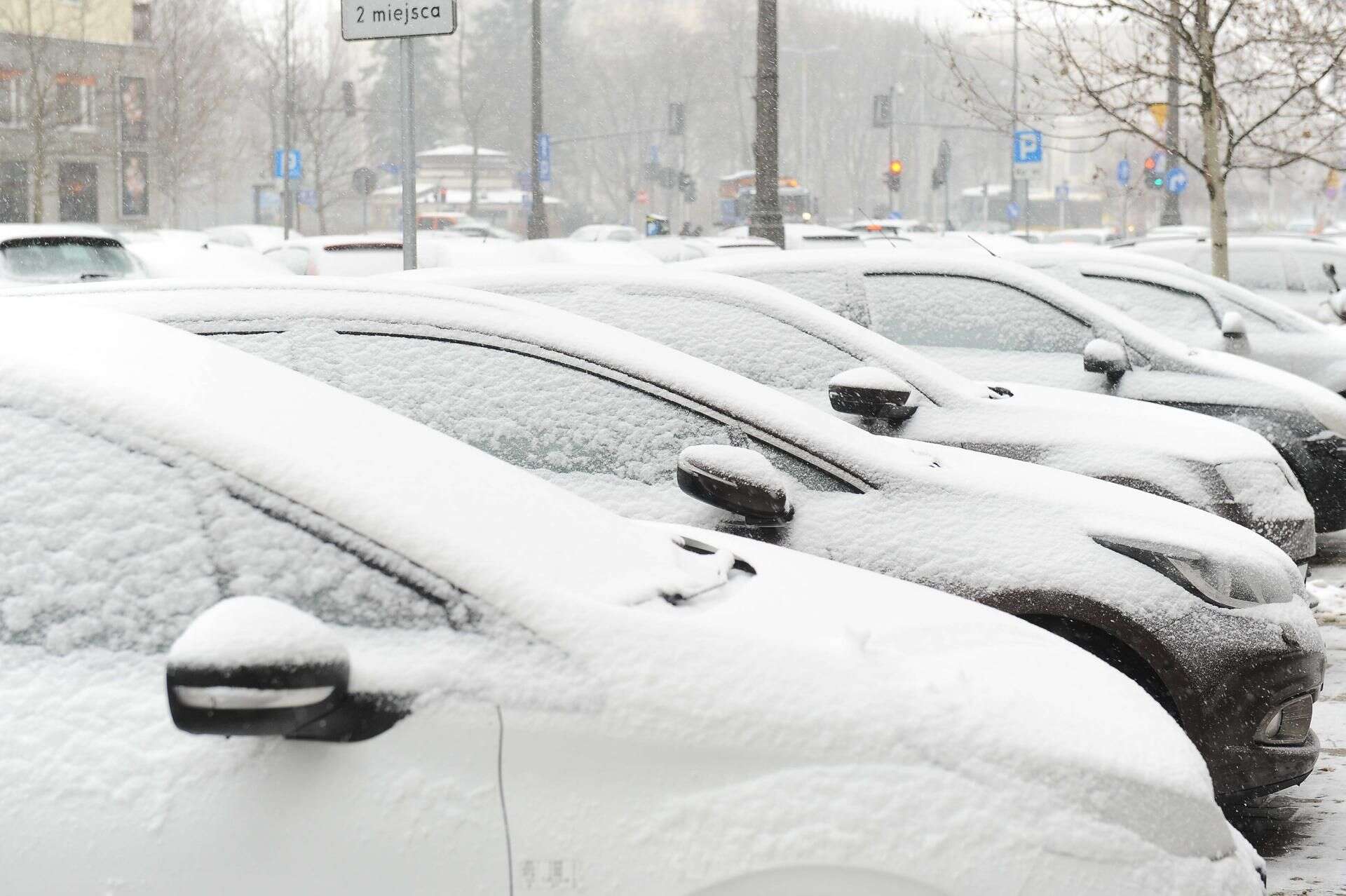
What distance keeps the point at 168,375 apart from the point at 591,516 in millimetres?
743

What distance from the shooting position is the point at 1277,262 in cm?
1538

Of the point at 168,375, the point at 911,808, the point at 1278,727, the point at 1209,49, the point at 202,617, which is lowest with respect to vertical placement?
the point at 1278,727

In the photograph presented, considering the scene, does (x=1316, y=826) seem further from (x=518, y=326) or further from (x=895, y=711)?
(x=895, y=711)

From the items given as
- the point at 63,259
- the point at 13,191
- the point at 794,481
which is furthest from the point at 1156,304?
the point at 13,191

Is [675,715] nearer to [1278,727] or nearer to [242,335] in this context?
[242,335]

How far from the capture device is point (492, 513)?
2590mm

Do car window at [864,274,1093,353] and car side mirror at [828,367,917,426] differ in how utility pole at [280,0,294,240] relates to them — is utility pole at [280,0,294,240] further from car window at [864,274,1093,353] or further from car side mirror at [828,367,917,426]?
car side mirror at [828,367,917,426]

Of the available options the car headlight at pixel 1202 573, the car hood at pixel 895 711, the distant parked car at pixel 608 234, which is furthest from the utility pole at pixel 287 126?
the car hood at pixel 895 711

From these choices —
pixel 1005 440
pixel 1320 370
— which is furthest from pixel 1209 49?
pixel 1005 440

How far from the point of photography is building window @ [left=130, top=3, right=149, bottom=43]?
155 ft

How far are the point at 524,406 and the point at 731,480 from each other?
0.69m

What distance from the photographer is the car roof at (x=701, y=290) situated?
5.46 meters

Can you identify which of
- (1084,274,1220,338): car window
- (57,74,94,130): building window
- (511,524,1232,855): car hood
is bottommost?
(511,524,1232,855): car hood

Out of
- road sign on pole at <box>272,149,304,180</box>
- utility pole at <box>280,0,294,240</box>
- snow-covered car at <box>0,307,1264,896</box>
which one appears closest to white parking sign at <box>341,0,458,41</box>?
snow-covered car at <box>0,307,1264,896</box>
